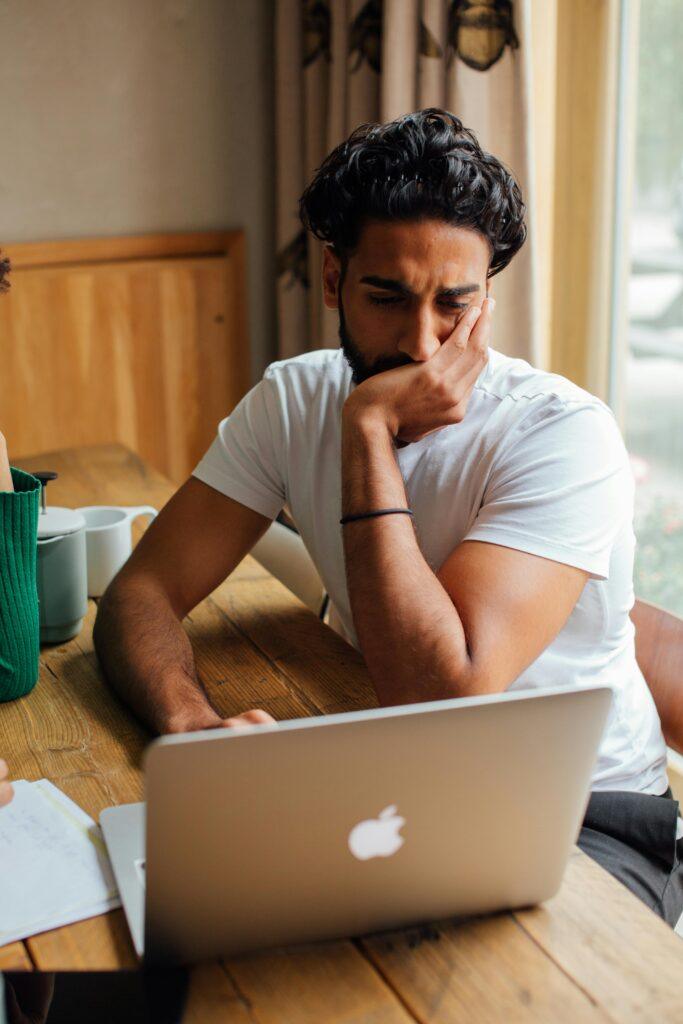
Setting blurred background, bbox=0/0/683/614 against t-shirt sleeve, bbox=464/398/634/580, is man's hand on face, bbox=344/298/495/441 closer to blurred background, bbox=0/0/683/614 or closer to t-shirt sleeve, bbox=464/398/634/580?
t-shirt sleeve, bbox=464/398/634/580

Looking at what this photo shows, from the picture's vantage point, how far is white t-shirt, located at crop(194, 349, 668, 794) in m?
1.21

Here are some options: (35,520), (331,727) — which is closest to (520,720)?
(331,727)

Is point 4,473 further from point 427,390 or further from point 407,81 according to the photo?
point 407,81

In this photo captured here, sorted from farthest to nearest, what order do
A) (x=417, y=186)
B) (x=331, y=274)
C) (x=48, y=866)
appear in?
(x=331, y=274) → (x=417, y=186) → (x=48, y=866)

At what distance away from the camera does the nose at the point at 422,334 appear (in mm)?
1354

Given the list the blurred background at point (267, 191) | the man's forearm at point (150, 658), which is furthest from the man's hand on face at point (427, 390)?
the blurred background at point (267, 191)

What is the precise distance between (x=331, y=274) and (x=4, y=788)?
0.85 meters

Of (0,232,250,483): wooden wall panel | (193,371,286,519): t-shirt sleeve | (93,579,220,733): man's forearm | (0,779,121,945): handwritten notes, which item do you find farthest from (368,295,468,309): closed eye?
(0,232,250,483): wooden wall panel

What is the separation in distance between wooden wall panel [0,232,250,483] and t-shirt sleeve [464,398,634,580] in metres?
1.81

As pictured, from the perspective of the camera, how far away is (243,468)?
1.49 meters

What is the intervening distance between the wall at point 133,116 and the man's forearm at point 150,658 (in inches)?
66.6

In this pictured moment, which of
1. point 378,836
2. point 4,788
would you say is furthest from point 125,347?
point 378,836

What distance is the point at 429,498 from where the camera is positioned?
137 centimetres

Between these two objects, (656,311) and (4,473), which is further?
(656,311)
